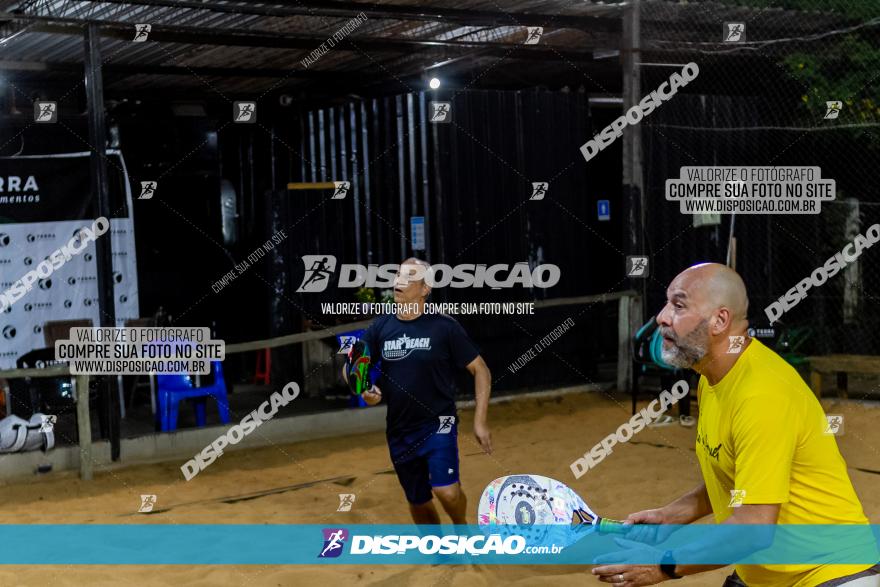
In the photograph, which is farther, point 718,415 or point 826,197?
point 826,197

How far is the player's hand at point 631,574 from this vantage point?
3.26 meters

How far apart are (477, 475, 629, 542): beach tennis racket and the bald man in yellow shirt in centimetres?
84

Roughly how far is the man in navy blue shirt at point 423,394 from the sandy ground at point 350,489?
52cm

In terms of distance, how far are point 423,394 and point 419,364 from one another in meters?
0.20

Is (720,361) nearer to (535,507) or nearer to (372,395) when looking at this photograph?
(535,507)

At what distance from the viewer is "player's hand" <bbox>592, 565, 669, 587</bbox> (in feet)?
10.7

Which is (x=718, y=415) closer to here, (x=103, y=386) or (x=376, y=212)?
(x=103, y=386)

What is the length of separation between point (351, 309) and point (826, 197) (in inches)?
247

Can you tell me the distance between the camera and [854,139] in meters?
13.5

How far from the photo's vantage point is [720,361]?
11.2 feet

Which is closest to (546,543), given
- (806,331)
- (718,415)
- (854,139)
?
(718,415)

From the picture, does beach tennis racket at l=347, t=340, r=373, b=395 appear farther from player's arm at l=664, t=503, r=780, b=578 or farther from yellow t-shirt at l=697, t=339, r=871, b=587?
player's arm at l=664, t=503, r=780, b=578

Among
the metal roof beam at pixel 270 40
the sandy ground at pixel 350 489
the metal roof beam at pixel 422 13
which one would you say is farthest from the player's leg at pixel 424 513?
the metal roof beam at pixel 270 40

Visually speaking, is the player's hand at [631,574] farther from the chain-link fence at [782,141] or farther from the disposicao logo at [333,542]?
the chain-link fence at [782,141]
